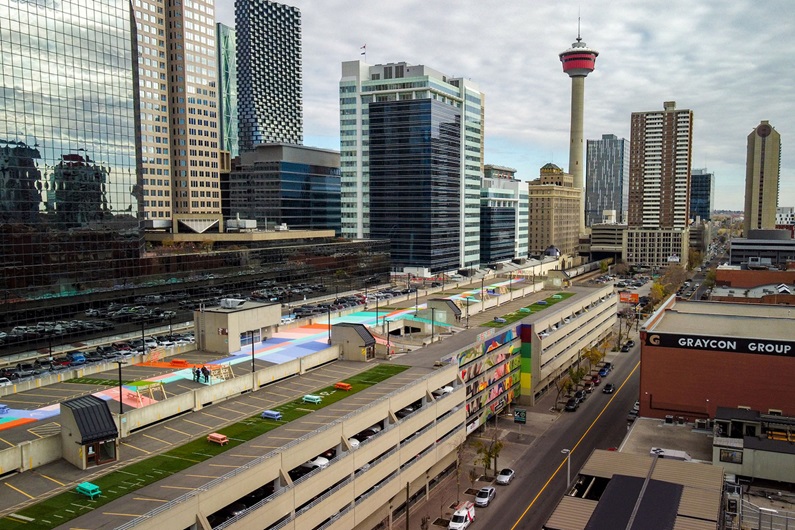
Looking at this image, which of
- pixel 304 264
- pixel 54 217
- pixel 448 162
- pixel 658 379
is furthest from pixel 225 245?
pixel 658 379

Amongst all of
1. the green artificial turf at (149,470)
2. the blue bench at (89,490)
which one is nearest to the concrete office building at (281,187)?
the green artificial turf at (149,470)

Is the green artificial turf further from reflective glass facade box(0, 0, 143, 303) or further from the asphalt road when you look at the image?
reflective glass facade box(0, 0, 143, 303)

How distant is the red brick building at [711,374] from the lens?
205 ft

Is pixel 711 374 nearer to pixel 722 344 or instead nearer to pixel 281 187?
pixel 722 344

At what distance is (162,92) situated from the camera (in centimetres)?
15450

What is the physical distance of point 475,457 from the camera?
64.4 meters

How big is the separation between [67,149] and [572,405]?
75510 mm

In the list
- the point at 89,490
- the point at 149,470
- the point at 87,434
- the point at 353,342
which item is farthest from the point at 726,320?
the point at 89,490

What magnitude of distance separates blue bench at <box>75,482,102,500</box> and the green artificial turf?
22 centimetres

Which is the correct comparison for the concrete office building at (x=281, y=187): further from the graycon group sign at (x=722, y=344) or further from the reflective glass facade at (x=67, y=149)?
the graycon group sign at (x=722, y=344)

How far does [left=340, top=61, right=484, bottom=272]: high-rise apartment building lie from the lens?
525 feet

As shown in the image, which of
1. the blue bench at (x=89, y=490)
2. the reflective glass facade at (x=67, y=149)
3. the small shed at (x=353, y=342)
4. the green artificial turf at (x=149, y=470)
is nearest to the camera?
the green artificial turf at (x=149, y=470)

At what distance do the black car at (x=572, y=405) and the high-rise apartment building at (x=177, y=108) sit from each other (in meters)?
103

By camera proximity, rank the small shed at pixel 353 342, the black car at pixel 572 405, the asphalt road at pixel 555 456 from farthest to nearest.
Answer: the black car at pixel 572 405 → the small shed at pixel 353 342 → the asphalt road at pixel 555 456
